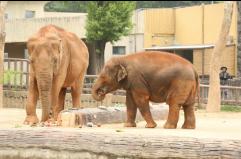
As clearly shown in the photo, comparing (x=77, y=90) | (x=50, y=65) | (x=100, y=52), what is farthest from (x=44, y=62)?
(x=100, y=52)

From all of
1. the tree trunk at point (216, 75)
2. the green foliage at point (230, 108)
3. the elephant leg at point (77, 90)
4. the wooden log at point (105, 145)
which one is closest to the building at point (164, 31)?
the green foliage at point (230, 108)

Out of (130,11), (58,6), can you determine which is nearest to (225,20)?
(130,11)

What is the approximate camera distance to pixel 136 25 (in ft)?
119

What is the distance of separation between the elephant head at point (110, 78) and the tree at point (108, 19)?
1981 centimetres

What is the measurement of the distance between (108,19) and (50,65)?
20385mm

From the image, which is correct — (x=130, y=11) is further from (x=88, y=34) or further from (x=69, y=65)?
(x=69, y=65)

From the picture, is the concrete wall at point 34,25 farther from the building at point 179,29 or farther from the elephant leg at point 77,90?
the elephant leg at point 77,90

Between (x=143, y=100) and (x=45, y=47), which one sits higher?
(x=45, y=47)

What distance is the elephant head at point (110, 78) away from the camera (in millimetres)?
11844

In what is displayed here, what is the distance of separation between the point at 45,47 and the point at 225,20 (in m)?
8.43

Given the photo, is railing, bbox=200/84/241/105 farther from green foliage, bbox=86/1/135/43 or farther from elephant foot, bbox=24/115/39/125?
green foliage, bbox=86/1/135/43

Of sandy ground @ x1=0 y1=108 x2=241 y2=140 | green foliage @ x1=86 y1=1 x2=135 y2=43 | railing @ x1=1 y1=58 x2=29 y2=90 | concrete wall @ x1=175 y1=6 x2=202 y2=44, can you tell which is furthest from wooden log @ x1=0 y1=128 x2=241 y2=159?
concrete wall @ x1=175 y1=6 x2=202 y2=44

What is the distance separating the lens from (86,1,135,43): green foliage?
3203 centimetres

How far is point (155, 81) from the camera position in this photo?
38.2 feet
